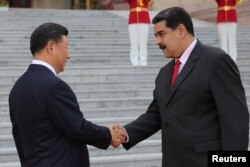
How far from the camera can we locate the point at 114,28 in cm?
1338

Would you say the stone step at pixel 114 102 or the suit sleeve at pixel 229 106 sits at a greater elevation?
the suit sleeve at pixel 229 106

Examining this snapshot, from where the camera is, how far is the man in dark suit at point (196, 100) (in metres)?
2.87

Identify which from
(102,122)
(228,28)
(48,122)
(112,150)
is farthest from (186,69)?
(228,28)

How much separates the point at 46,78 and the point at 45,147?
0.37 meters

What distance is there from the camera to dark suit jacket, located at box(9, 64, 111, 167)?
116 inches

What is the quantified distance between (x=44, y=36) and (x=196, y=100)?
90 centimetres

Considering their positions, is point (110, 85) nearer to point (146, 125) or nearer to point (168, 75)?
point (146, 125)

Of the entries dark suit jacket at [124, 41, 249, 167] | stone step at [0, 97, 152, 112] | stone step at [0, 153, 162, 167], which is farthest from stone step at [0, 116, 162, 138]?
dark suit jacket at [124, 41, 249, 167]

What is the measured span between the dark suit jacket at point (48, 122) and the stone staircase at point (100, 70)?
265 cm

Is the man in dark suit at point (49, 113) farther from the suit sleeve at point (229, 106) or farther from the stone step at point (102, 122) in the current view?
the stone step at point (102, 122)

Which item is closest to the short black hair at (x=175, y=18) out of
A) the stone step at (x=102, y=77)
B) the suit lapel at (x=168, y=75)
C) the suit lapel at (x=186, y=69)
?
the suit lapel at (x=186, y=69)

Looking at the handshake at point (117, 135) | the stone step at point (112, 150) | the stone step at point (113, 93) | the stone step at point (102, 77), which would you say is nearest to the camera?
the handshake at point (117, 135)

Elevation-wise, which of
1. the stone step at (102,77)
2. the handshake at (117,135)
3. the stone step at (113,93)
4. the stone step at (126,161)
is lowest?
the stone step at (126,161)

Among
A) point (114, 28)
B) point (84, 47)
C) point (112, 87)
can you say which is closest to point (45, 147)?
point (112, 87)
